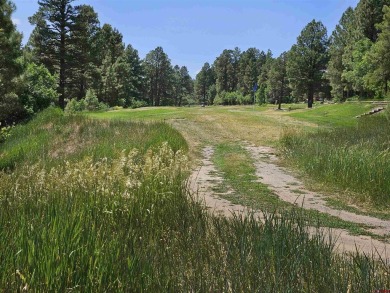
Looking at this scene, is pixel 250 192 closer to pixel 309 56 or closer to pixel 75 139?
pixel 75 139

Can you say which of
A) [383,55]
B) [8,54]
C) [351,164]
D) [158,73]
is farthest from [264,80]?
[351,164]

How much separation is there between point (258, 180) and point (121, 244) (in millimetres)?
8444

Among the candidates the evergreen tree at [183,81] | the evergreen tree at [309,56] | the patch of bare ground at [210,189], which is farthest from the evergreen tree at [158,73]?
the patch of bare ground at [210,189]

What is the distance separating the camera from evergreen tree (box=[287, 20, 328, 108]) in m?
59.7

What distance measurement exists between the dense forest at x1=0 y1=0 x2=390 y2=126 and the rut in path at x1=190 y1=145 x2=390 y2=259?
15.5 meters

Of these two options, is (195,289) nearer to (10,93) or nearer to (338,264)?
(338,264)

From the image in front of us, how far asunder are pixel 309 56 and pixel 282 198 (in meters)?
55.0

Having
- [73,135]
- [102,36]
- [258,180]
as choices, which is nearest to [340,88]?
[102,36]

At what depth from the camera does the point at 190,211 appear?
5973mm

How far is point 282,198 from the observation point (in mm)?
9734

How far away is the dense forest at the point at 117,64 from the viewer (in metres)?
27.4

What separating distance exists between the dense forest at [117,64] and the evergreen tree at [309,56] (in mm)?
156

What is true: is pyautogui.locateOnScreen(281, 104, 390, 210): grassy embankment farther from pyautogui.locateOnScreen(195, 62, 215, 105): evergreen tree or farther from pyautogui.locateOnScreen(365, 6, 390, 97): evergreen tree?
pyautogui.locateOnScreen(195, 62, 215, 105): evergreen tree

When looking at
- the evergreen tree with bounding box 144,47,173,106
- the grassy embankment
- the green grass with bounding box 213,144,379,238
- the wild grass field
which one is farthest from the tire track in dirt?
the evergreen tree with bounding box 144,47,173,106
